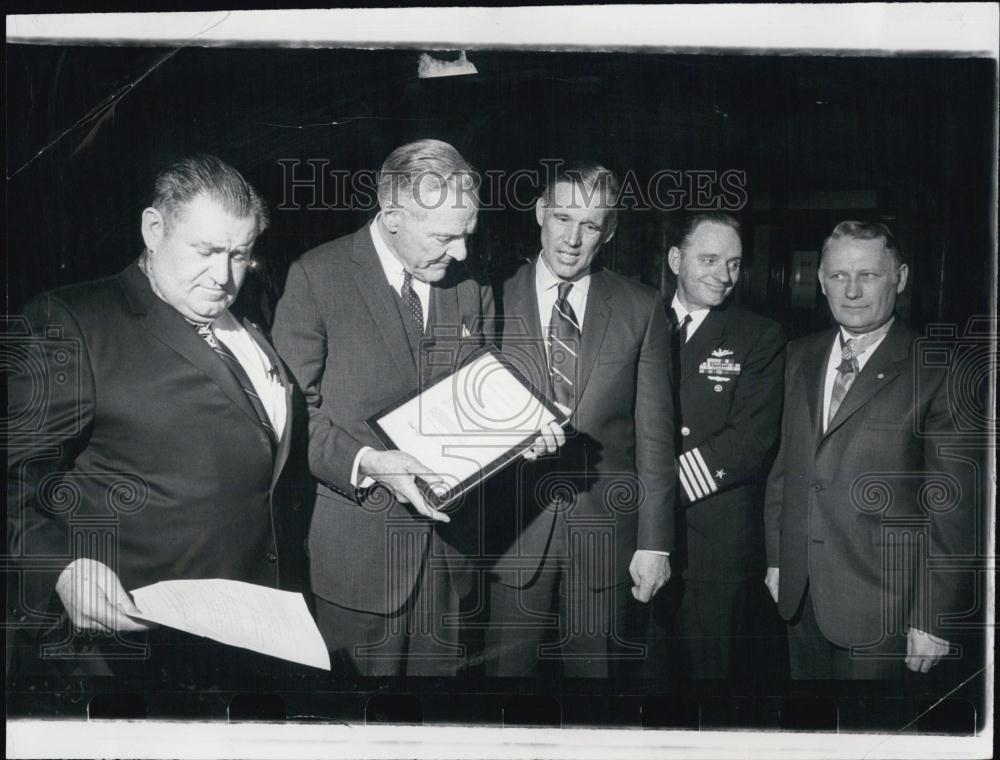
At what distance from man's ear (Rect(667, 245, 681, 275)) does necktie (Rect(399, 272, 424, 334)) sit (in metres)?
0.95

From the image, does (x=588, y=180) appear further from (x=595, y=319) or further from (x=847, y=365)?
(x=847, y=365)

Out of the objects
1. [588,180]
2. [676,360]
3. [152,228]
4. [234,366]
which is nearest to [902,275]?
[676,360]

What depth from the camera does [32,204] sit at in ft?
11.8

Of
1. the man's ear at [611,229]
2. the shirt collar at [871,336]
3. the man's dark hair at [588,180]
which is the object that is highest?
the man's dark hair at [588,180]

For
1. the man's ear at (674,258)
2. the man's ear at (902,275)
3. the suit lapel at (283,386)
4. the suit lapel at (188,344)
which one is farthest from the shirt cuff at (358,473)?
the man's ear at (902,275)

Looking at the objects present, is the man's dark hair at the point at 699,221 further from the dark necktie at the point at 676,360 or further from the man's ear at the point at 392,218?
the man's ear at the point at 392,218

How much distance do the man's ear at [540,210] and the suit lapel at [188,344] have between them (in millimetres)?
1279

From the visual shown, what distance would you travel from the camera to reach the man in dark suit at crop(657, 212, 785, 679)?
11.7ft

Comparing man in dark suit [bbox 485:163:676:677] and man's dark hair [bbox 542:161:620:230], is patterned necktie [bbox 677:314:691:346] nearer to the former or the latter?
man in dark suit [bbox 485:163:676:677]

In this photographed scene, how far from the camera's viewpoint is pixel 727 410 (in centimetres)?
358

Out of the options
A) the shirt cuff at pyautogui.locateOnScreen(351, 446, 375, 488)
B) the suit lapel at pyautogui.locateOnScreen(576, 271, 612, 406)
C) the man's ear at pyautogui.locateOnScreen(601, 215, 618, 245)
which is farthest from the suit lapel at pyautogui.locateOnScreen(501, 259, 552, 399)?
the shirt cuff at pyautogui.locateOnScreen(351, 446, 375, 488)

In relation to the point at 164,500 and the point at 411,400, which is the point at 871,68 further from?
the point at 164,500

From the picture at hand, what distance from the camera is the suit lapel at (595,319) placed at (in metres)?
3.57

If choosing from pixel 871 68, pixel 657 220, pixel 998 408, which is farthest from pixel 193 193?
pixel 998 408
